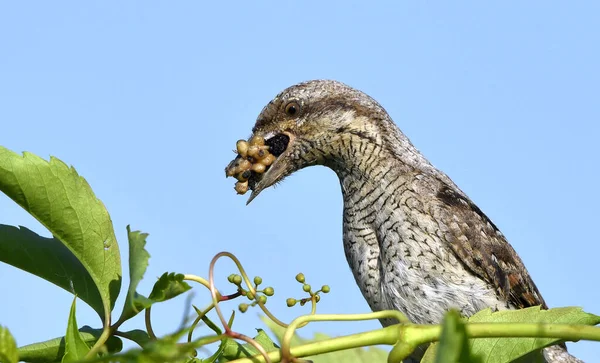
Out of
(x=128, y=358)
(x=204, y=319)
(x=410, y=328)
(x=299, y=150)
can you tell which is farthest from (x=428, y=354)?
(x=299, y=150)

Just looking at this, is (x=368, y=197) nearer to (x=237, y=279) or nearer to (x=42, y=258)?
(x=237, y=279)

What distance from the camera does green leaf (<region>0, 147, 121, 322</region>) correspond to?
2.03 metres

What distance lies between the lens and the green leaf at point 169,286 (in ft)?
5.58

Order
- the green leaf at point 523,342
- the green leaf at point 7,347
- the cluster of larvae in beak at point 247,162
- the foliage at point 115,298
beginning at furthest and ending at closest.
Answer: the cluster of larvae in beak at point 247,162 < the green leaf at point 523,342 < the foliage at point 115,298 < the green leaf at point 7,347

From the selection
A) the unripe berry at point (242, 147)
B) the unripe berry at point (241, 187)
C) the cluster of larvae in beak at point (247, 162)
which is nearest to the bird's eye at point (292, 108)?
the cluster of larvae in beak at point (247, 162)

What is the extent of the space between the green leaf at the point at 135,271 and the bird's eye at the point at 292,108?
3336 millimetres

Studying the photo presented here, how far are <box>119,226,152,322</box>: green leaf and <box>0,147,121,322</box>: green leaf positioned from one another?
0.64 feet

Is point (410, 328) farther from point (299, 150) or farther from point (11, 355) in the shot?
point (299, 150)

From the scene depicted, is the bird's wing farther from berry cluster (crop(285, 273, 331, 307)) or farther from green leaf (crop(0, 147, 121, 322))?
green leaf (crop(0, 147, 121, 322))

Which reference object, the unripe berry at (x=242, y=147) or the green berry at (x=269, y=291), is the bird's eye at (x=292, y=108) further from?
the green berry at (x=269, y=291)

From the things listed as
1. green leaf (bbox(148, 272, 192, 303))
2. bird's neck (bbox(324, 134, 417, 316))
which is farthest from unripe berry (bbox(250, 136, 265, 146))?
green leaf (bbox(148, 272, 192, 303))

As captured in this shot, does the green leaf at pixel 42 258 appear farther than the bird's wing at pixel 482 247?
No

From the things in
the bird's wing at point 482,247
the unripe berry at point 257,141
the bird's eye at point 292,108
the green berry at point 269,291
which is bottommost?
the green berry at point 269,291

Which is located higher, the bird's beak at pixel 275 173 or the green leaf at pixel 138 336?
the bird's beak at pixel 275 173
